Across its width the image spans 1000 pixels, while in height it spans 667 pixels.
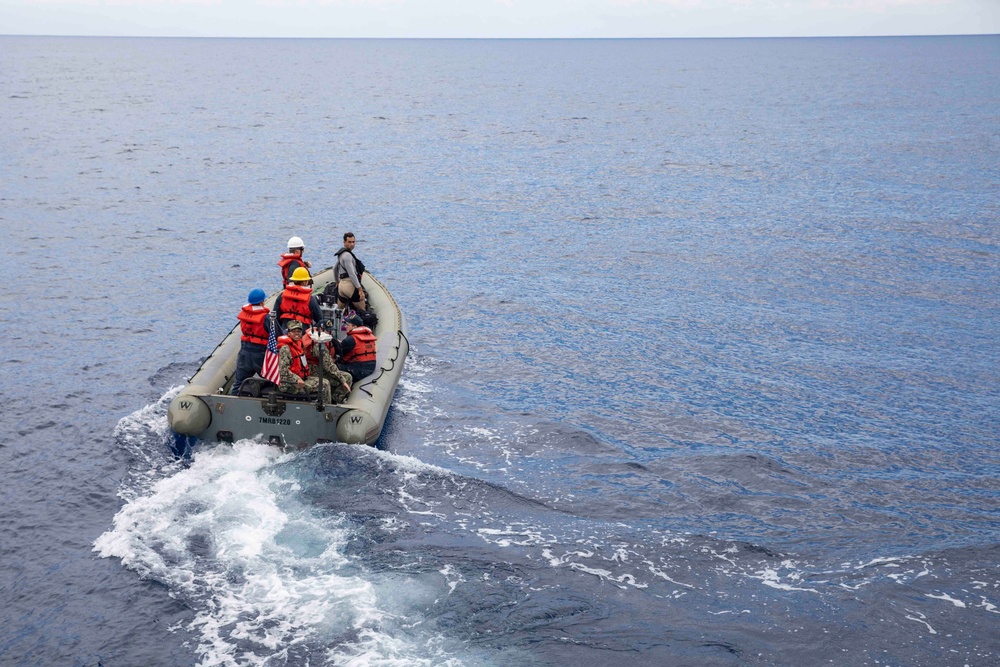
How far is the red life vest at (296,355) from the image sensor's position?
1452 centimetres

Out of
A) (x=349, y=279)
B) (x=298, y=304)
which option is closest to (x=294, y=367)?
(x=298, y=304)

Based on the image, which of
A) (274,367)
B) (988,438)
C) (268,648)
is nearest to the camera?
(268,648)

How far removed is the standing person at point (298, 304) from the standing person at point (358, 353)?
24.7 inches

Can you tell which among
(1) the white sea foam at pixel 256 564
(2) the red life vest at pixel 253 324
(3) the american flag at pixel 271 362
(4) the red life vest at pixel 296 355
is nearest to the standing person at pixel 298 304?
(2) the red life vest at pixel 253 324

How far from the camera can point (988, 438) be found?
55.7 ft

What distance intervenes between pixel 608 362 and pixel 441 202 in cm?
1974

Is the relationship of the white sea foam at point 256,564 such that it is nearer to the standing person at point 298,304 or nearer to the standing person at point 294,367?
the standing person at point 294,367

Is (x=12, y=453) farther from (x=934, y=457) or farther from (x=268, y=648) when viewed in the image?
(x=934, y=457)

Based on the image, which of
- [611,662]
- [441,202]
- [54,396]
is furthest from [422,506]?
[441,202]

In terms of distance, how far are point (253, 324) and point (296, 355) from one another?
2.78 feet

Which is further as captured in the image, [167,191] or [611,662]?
[167,191]

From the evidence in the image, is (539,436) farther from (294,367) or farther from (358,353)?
(294,367)

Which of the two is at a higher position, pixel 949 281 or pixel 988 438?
pixel 949 281

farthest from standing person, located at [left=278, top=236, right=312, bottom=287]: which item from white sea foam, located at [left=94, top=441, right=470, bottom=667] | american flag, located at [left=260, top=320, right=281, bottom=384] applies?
white sea foam, located at [left=94, top=441, right=470, bottom=667]
